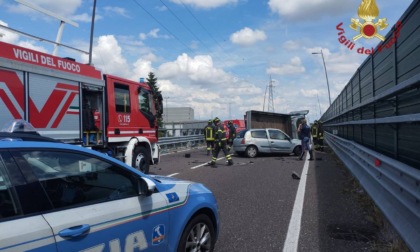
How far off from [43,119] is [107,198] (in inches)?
195

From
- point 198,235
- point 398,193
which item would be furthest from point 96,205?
point 398,193

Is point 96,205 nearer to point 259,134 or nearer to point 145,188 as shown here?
point 145,188

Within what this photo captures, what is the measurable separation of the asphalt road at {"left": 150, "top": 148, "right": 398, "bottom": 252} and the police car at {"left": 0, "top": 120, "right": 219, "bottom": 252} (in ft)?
4.74

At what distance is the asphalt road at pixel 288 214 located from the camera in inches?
192

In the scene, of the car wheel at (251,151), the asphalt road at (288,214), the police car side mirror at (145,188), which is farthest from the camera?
the car wheel at (251,151)

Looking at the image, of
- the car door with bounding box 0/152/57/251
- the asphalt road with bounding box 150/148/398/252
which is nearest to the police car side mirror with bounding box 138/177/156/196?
the car door with bounding box 0/152/57/251

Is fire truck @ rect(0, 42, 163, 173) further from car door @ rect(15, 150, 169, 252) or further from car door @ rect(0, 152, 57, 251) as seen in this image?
car door @ rect(0, 152, 57, 251)

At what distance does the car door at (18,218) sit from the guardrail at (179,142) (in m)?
17.8

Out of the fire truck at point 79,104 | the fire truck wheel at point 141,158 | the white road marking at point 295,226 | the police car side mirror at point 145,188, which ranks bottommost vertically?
the white road marking at point 295,226

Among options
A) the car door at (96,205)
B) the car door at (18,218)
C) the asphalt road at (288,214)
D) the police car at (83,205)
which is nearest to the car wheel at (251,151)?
the asphalt road at (288,214)

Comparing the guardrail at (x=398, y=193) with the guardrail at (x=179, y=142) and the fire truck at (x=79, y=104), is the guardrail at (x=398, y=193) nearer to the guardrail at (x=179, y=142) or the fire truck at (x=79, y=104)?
the fire truck at (x=79, y=104)

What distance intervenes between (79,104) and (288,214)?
497 cm

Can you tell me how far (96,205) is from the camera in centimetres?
285

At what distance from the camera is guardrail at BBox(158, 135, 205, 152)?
2092 centimetres
